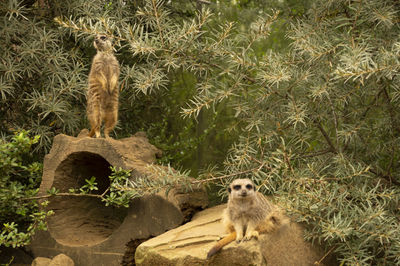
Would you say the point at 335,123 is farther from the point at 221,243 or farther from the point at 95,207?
the point at 95,207

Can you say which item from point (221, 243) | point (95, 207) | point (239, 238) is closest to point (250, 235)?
point (239, 238)

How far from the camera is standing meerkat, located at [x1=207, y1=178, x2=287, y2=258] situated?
2662 mm

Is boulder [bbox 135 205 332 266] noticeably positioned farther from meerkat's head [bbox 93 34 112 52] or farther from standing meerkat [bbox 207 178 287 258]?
meerkat's head [bbox 93 34 112 52]

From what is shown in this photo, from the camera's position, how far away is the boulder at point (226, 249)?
259 centimetres

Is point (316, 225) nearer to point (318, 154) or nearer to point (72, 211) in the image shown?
point (318, 154)

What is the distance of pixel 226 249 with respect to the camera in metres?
2.62

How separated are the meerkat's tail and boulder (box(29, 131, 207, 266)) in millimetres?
740

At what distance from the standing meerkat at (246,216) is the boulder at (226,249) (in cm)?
4

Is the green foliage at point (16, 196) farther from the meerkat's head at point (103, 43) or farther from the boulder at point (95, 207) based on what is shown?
the meerkat's head at point (103, 43)

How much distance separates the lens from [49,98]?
3719 millimetres

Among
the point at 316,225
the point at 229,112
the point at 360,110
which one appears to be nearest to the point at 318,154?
the point at 360,110

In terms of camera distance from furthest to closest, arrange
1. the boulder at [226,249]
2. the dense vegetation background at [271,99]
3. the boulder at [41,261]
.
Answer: the boulder at [41,261] < the dense vegetation background at [271,99] < the boulder at [226,249]

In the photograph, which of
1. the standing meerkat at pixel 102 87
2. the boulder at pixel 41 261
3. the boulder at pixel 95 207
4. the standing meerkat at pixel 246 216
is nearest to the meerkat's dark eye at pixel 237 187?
the standing meerkat at pixel 246 216

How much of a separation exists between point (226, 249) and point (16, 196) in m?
1.61
